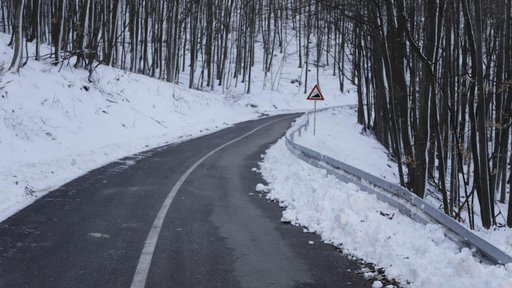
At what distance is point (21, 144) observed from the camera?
516 inches

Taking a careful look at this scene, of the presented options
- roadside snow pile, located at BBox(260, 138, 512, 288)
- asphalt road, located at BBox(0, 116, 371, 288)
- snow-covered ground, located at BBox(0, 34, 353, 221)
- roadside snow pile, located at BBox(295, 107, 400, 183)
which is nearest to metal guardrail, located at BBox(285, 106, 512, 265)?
roadside snow pile, located at BBox(260, 138, 512, 288)

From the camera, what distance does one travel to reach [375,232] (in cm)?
602

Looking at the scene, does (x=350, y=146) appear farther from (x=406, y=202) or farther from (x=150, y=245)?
(x=150, y=245)

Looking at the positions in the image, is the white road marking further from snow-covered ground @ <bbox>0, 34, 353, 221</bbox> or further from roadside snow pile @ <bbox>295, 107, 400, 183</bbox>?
roadside snow pile @ <bbox>295, 107, 400, 183</bbox>

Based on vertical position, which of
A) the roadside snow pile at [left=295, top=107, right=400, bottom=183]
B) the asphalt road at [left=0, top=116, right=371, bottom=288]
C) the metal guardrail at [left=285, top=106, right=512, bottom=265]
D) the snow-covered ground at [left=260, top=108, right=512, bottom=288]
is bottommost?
the roadside snow pile at [left=295, top=107, right=400, bottom=183]

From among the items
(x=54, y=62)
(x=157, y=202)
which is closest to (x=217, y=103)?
(x=54, y=62)

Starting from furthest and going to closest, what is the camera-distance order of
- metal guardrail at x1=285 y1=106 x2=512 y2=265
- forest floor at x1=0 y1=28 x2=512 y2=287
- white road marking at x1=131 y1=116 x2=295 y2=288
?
forest floor at x1=0 y1=28 x2=512 y2=287 < white road marking at x1=131 y1=116 x2=295 y2=288 < metal guardrail at x1=285 y1=106 x2=512 y2=265

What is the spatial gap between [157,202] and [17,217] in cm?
242

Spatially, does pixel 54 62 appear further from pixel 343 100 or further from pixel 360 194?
pixel 343 100

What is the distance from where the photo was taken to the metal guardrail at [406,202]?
4.51 metres

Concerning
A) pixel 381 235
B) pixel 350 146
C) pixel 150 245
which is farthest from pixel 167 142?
pixel 381 235

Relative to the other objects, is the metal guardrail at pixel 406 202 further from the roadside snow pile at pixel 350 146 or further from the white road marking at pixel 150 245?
the roadside snow pile at pixel 350 146

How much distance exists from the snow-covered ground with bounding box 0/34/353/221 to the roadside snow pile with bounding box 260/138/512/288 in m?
5.16

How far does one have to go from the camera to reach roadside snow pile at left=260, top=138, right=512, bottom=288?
4.37 metres
